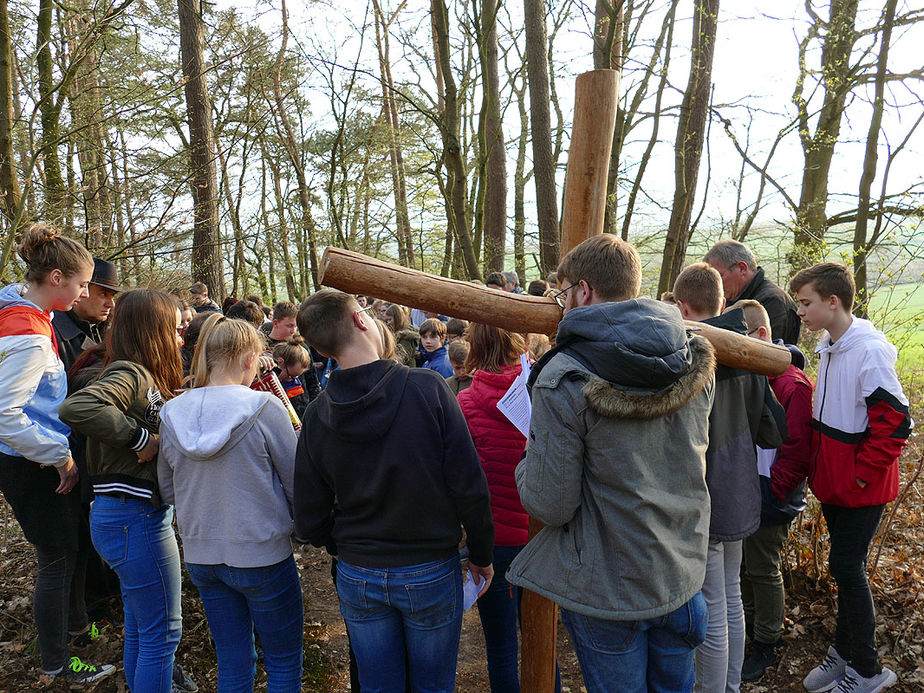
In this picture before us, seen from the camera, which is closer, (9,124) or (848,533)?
(848,533)

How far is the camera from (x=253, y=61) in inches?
451

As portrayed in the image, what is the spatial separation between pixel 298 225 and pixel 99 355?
42.2 ft

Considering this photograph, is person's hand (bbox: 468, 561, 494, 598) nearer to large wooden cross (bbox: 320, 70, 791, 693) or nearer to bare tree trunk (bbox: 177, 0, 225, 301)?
large wooden cross (bbox: 320, 70, 791, 693)

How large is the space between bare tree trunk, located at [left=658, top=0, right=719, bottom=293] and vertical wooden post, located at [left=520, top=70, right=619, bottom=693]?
7.07 meters

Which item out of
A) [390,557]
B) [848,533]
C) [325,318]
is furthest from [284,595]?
[848,533]

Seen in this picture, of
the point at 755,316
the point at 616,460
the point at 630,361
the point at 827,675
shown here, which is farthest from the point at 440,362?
the point at 630,361

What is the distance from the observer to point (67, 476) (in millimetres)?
3061

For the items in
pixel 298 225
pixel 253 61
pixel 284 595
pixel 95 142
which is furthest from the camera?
pixel 298 225

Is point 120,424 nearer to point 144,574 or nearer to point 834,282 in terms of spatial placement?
point 144,574

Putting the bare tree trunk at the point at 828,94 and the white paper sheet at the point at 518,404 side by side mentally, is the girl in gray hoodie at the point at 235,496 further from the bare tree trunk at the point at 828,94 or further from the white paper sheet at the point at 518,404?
the bare tree trunk at the point at 828,94

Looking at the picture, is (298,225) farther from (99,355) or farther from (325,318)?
(325,318)

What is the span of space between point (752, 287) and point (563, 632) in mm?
2621

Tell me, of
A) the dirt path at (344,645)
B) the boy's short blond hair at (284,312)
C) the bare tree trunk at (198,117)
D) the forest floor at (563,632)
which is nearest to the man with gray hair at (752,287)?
the forest floor at (563,632)

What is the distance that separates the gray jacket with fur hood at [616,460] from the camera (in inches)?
70.7
